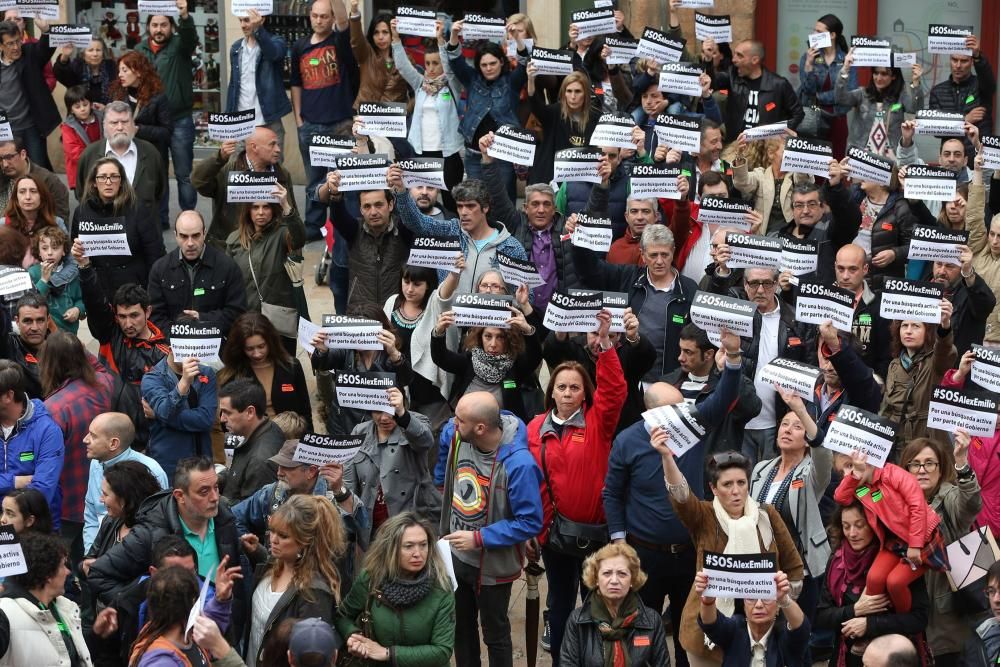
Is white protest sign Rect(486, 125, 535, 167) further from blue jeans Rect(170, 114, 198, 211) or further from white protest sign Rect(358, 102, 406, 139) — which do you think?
blue jeans Rect(170, 114, 198, 211)

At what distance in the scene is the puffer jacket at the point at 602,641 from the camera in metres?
7.48

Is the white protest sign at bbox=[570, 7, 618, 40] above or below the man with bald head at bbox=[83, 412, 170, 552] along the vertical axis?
above

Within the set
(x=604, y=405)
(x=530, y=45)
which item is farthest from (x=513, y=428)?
(x=530, y=45)

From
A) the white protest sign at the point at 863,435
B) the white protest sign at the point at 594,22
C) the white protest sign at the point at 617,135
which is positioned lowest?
the white protest sign at the point at 863,435

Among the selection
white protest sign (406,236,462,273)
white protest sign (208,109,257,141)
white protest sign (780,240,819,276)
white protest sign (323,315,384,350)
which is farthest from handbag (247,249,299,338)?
white protest sign (780,240,819,276)

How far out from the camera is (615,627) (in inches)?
A: 295

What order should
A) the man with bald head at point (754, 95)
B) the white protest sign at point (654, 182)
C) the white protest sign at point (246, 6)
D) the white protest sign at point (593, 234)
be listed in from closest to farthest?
the white protest sign at point (593, 234) < the white protest sign at point (654, 182) < the white protest sign at point (246, 6) < the man with bald head at point (754, 95)

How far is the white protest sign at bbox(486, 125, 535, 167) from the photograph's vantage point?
1158 centimetres

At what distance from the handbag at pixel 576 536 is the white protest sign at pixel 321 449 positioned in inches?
43.8

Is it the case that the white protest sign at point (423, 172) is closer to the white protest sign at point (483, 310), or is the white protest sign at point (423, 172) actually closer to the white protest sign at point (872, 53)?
the white protest sign at point (483, 310)

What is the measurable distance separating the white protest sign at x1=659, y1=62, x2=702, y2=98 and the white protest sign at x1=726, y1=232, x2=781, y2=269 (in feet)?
9.03

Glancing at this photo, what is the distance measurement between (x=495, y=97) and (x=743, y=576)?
650 cm

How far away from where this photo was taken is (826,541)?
8.25 m

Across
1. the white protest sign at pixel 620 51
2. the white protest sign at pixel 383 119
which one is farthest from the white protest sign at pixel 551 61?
the white protest sign at pixel 383 119
